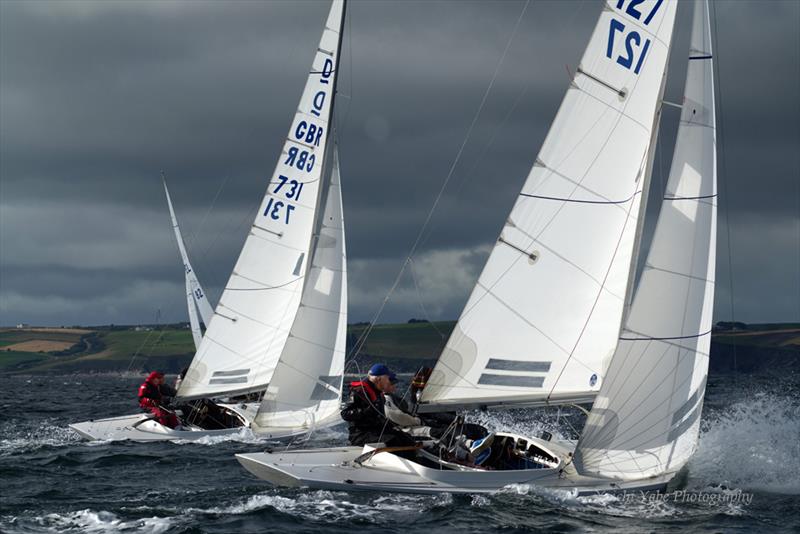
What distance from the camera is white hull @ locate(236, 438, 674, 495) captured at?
1380 cm

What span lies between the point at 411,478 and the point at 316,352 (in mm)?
7697

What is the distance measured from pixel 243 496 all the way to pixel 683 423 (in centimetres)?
638

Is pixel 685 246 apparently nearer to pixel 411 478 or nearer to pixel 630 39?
pixel 630 39

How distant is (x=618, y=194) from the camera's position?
1510 cm

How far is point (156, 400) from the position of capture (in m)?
22.9

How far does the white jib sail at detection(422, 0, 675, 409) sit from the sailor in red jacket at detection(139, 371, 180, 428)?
979 cm

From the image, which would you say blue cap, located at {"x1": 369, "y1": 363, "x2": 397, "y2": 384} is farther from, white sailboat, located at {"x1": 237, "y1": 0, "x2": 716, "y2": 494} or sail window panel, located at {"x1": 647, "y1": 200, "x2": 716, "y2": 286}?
sail window panel, located at {"x1": 647, "y1": 200, "x2": 716, "y2": 286}

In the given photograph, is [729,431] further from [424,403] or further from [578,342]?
[424,403]

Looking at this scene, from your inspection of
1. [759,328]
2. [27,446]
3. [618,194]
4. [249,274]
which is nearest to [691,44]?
[618,194]

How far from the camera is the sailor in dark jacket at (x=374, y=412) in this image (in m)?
14.9

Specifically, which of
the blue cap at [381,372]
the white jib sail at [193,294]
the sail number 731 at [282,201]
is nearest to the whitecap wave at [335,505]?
the blue cap at [381,372]

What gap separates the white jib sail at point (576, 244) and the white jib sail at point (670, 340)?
2.51ft

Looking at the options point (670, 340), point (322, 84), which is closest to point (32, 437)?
point (322, 84)

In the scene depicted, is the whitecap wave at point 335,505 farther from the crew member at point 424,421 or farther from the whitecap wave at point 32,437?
the whitecap wave at point 32,437
